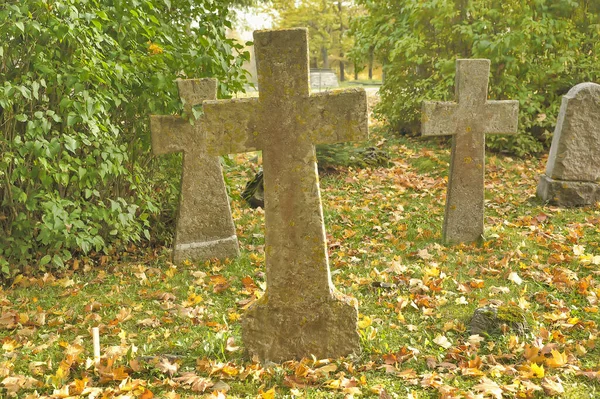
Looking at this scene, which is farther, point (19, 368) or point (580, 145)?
point (580, 145)

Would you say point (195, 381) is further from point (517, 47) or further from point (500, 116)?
point (517, 47)

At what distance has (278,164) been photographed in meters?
3.55

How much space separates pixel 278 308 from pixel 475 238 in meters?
3.37

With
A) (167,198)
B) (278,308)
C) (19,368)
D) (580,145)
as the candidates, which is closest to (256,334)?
(278,308)

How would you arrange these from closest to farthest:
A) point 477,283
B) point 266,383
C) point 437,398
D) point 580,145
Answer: point 437,398, point 266,383, point 477,283, point 580,145

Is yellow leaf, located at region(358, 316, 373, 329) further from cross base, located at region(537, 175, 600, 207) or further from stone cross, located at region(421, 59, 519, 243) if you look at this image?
cross base, located at region(537, 175, 600, 207)

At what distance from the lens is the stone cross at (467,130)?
19.6 feet

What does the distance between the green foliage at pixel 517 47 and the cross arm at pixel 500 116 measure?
3899 millimetres

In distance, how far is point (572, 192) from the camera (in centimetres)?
739

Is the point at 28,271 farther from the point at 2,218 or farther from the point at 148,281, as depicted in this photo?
the point at 148,281

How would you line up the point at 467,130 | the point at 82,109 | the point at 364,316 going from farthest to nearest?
1. the point at 467,130
2. the point at 82,109
3. the point at 364,316

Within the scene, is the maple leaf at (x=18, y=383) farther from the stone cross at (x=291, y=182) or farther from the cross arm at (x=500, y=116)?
the cross arm at (x=500, y=116)

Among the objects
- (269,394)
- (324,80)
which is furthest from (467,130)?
(324,80)

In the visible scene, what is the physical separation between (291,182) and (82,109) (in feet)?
7.74
